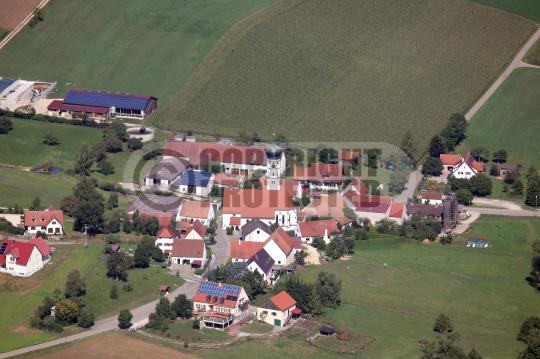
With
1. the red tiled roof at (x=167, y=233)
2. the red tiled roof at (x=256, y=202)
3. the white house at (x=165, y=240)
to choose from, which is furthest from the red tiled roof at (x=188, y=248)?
the red tiled roof at (x=256, y=202)

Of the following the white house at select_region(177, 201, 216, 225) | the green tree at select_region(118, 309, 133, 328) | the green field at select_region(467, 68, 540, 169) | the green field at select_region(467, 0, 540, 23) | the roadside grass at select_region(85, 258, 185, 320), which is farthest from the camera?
the green field at select_region(467, 0, 540, 23)

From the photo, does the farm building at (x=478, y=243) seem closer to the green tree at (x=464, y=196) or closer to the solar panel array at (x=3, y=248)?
the green tree at (x=464, y=196)

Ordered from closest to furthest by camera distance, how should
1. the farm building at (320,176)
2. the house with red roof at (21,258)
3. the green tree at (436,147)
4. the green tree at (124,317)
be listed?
the green tree at (124,317), the house with red roof at (21,258), the farm building at (320,176), the green tree at (436,147)

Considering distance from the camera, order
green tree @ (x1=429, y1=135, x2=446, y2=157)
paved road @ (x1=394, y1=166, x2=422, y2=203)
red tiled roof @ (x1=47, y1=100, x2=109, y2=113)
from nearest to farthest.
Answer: paved road @ (x1=394, y1=166, x2=422, y2=203), green tree @ (x1=429, y1=135, x2=446, y2=157), red tiled roof @ (x1=47, y1=100, x2=109, y2=113)

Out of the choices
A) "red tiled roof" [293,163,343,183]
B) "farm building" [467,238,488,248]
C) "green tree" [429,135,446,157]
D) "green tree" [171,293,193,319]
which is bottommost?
"green tree" [171,293,193,319]

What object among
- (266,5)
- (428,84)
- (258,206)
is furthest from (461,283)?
(266,5)

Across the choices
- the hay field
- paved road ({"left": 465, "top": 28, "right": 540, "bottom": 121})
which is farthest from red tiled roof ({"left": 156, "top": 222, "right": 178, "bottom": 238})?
paved road ({"left": 465, "top": 28, "right": 540, "bottom": 121})

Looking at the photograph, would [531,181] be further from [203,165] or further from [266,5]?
[266,5]

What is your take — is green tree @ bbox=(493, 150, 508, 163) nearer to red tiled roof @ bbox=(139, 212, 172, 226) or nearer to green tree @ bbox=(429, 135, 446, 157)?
green tree @ bbox=(429, 135, 446, 157)
